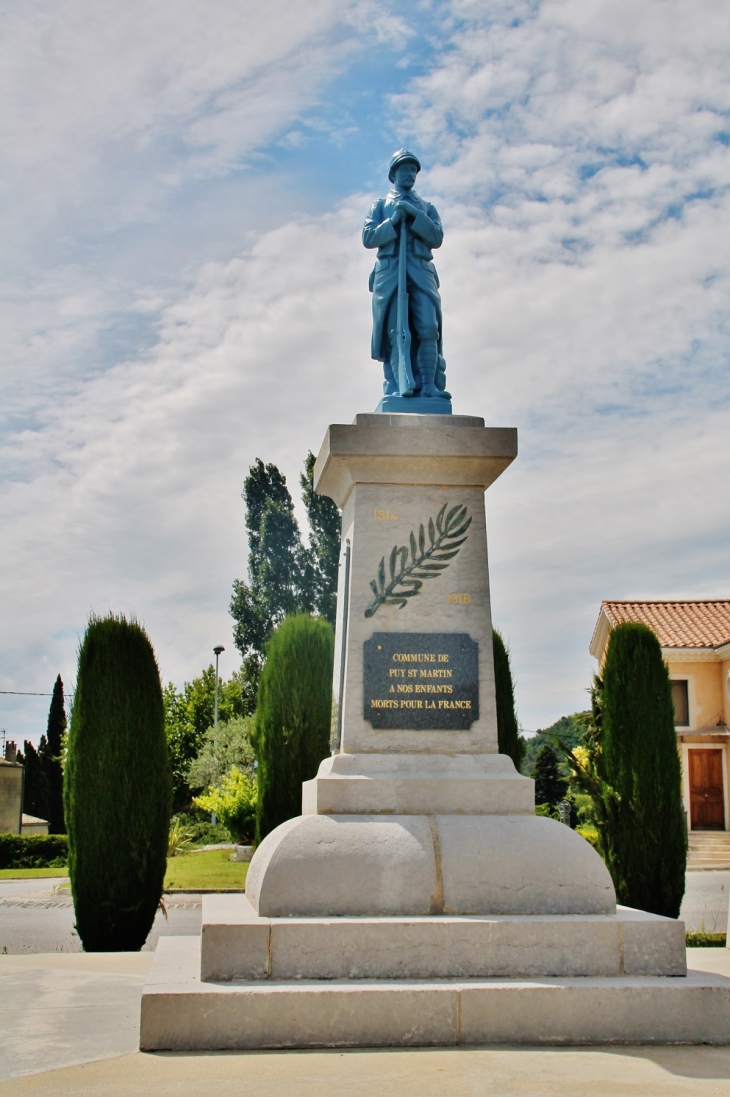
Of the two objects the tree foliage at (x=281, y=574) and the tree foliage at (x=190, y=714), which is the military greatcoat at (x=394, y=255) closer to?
the tree foliage at (x=281, y=574)

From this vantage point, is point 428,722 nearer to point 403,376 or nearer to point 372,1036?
point 372,1036

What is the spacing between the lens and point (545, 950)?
579 centimetres

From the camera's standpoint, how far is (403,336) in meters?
7.85

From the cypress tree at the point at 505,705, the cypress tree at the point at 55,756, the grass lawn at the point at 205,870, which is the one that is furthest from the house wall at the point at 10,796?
the cypress tree at the point at 505,705

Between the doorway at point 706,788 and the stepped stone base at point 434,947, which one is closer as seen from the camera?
the stepped stone base at point 434,947

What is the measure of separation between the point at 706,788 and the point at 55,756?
30754mm

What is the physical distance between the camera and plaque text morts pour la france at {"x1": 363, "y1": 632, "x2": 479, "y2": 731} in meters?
6.85

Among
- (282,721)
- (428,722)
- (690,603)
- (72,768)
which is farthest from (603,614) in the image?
(428,722)

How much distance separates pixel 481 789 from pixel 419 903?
3.01 ft

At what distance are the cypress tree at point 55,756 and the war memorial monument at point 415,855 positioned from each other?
144 feet

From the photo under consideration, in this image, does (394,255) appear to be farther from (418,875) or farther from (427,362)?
(418,875)

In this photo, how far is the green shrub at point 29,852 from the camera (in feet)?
97.6

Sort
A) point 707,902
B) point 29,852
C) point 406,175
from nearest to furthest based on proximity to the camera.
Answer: point 406,175 < point 707,902 < point 29,852

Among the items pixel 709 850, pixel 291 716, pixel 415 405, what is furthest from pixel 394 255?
pixel 709 850
